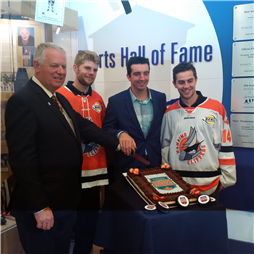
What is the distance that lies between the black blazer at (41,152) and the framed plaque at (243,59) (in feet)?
3.19

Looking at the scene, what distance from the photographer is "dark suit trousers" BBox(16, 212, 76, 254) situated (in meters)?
1.25

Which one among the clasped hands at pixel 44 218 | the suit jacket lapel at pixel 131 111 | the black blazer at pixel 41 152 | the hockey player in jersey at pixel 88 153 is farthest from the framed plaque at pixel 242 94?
the clasped hands at pixel 44 218

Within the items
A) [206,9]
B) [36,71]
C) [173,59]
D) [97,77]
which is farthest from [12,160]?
[206,9]

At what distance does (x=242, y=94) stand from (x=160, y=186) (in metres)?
0.75

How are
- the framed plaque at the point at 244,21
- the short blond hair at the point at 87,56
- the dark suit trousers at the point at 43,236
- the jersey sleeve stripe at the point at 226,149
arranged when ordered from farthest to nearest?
the short blond hair at the point at 87,56
the jersey sleeve stripe at the point at 226,149
the framed plaque at the point at 244,21
the dark suit trousers at the point at 43,236

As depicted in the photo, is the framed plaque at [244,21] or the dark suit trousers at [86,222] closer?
the framed plaque at [244,21]

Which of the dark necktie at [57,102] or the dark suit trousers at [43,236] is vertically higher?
the dark necktie at [57,102]

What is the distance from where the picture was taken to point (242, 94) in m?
1.50

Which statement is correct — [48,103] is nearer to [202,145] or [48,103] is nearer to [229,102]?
[202,145]

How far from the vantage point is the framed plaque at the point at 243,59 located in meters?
1.41

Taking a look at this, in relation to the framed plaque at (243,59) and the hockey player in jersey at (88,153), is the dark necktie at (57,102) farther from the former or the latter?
the framed plaque at (243,59)

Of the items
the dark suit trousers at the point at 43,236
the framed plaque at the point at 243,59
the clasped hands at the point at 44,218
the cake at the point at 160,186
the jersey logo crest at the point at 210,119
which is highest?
the framed plaque at the point at 243,59

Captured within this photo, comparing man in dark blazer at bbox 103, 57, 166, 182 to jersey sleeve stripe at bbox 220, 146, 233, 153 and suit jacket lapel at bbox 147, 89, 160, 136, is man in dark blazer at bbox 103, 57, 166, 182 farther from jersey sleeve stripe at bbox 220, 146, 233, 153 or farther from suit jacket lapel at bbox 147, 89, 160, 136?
jersey sleeve stripe at bbox 220, 146, 233, 153

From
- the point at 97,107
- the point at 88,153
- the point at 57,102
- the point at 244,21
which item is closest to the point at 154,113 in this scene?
the point at 97,107
